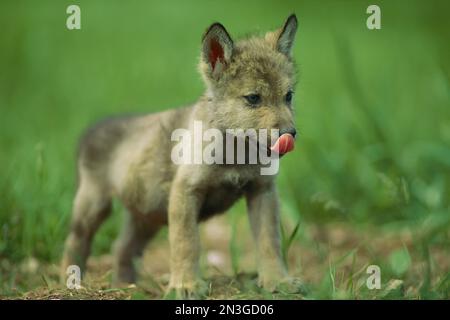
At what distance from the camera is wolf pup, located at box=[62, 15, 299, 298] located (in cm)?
402

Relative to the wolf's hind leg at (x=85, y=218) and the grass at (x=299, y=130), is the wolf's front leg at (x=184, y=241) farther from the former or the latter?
the wolf's hind leg at (x=85, y=218)

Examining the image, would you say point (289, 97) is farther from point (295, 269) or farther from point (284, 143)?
point (295, 269)

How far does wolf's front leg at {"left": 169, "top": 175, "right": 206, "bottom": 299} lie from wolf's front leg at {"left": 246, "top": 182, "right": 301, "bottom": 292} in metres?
0.29

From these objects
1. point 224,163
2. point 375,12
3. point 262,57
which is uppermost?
point 375,12

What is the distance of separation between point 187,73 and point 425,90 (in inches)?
91.1

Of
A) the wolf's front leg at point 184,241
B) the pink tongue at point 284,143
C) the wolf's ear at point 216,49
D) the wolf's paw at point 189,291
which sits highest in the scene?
the wolf's ear at point 216,49

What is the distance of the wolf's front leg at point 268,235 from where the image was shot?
4.20 m

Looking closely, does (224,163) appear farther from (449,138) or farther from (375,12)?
(449,138)

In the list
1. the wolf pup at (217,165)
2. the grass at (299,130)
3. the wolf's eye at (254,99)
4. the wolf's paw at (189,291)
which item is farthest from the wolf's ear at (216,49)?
the wolf's paw at (189,291)

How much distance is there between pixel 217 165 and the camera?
421cm

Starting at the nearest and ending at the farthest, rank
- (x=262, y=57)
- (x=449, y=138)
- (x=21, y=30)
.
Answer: (x=262, y=57)
(x=449, y=138)
(x=21, y=30)

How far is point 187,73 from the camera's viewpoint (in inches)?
335
